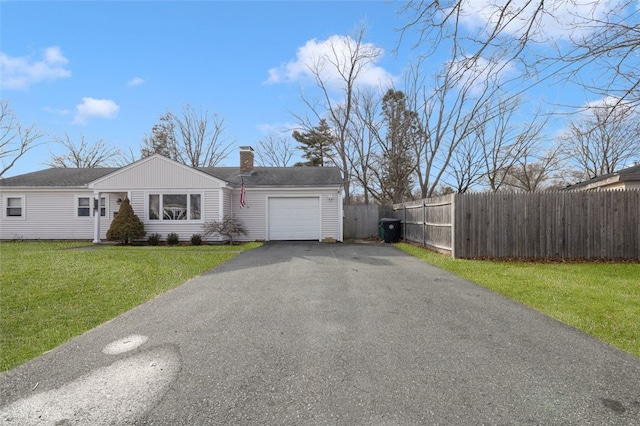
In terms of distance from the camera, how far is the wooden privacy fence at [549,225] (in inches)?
389

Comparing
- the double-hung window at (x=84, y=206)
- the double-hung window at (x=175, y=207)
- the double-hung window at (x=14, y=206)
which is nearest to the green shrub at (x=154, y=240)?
the double-hung window at (x=175, y=207)

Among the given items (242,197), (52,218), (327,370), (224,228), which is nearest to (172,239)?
(224,228)

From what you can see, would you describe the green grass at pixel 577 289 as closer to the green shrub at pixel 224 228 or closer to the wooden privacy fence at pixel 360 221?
the green shrub at pixel 224 228

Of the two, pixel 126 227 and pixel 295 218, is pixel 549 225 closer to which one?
pixel 295 218

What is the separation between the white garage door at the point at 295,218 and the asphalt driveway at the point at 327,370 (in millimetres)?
10932

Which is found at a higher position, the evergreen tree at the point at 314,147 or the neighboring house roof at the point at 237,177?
the evergreen tree at the point at 314,147

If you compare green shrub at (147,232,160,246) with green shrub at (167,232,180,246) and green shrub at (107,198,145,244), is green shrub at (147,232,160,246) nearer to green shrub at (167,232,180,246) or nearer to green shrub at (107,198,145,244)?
green shrub at (107,198,145,244)

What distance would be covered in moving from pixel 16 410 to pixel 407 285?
5.63m

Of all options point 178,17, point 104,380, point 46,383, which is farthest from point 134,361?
point 178,17

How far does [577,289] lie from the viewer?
6.19 m

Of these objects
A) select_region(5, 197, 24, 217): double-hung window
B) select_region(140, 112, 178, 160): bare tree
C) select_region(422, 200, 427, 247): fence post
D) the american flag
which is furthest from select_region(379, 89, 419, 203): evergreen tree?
select_region(5, 197, 24, 217): double-hung window

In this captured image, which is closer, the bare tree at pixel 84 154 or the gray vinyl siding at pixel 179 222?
the gray vinyl siding at pixel 179 222

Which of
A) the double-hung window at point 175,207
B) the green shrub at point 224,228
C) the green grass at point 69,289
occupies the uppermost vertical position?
the double-hung window at point 175,207

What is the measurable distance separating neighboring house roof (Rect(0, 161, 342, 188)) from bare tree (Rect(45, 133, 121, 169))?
51.8 feet
